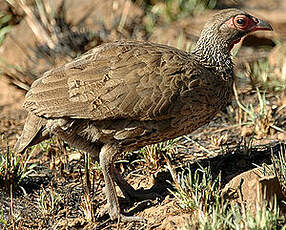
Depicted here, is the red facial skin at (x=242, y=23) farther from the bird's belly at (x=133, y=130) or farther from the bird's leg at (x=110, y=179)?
the bird's leg at (x=110, y=179)

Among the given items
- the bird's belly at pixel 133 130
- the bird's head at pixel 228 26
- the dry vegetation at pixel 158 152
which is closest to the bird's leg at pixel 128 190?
the dry vegetation at pixel 158 152

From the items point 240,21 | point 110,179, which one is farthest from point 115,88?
point 240,21

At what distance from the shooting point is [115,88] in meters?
4.39

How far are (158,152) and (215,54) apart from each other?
3.67 ft

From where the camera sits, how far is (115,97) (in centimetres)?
436

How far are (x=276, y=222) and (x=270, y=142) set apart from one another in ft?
6.54

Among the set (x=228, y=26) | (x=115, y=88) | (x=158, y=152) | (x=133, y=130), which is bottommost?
(x=158, y=152)

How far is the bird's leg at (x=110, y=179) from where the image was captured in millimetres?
4520

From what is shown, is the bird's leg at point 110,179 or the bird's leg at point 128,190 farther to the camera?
the bird's leg at point 128,190

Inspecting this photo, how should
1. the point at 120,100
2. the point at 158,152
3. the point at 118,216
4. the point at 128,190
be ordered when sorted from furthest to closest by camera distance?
the point at 158,152 < the point at 128,190 < the point at 118,216 < the point at 120,100

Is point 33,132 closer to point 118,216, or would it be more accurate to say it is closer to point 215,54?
point 118,216

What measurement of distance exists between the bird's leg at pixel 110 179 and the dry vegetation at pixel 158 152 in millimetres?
77

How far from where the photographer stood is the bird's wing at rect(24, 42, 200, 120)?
4.35 m

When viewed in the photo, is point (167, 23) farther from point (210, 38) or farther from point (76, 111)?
point (76, 111)
